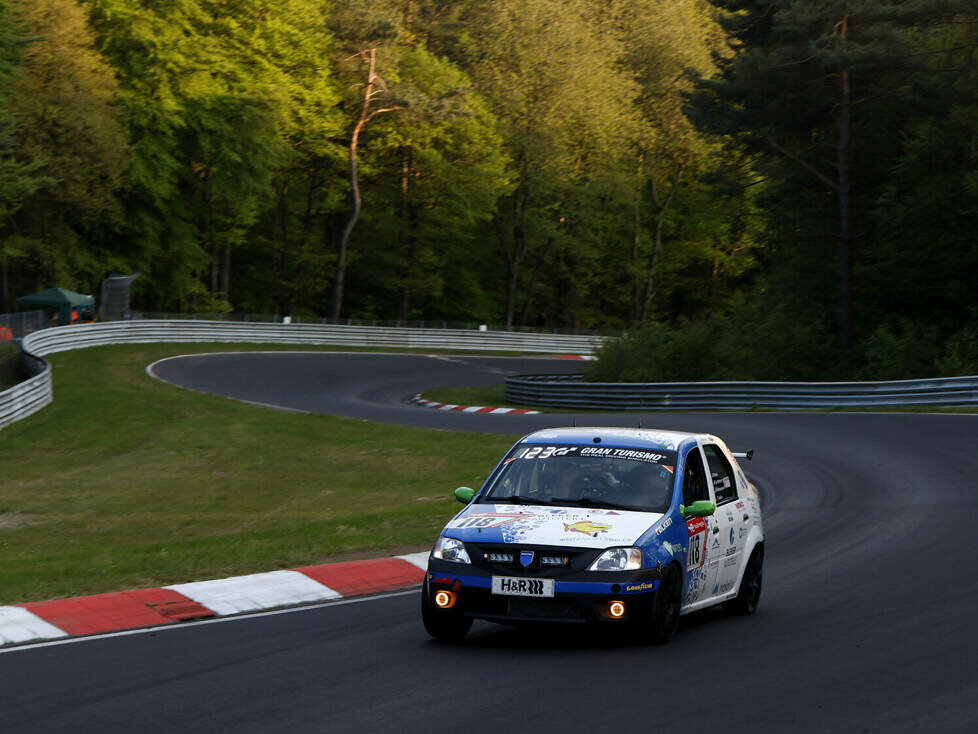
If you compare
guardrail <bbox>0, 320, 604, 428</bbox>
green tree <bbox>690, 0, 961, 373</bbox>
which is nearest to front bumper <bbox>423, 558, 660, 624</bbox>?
guardrail <bbox>0, 320, 604, 428</bbox>

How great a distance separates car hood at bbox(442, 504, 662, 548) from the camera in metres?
8.56

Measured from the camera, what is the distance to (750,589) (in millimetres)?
10617

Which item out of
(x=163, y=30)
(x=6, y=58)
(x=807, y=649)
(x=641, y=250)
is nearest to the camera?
(x=807, y=649)

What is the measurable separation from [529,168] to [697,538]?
70.2 m

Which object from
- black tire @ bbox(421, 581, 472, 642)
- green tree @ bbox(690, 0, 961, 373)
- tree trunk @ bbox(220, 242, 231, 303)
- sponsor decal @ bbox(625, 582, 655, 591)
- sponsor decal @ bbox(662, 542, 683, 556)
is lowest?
black tire @ bbox(421, 581, 472, 642)

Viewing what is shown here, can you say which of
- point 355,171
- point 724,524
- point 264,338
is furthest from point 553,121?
point 724,524

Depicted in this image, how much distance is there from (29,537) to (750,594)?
11.5 metres

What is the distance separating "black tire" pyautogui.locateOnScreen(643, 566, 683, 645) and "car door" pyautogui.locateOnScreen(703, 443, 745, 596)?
2.80ft

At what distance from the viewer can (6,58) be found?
54188 millimetres

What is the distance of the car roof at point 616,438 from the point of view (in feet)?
32.5

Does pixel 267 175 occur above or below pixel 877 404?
above

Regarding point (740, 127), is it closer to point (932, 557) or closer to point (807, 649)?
point (932, 557)

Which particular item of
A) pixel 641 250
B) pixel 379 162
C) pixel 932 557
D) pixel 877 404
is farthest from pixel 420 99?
pixel 932 557

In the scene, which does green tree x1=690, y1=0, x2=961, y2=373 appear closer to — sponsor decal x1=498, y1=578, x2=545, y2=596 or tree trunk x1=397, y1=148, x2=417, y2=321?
sponsor decal x1=498, y1=578, x2=545, y2=596
